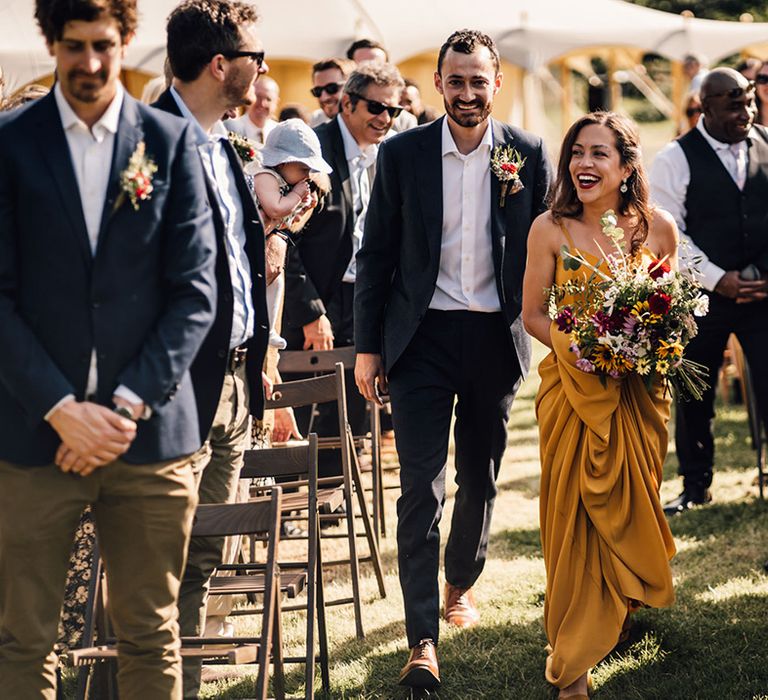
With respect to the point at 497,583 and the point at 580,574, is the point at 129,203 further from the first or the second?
the point at 497,583

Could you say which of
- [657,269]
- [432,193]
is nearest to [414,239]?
[432,193]

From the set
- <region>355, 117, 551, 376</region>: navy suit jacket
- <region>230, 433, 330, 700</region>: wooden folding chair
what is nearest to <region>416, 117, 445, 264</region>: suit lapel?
<region>355, 117, 551, 376</region>: navy suit jacket

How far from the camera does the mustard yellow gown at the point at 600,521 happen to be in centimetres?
497

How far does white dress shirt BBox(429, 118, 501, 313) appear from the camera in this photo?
540 cm

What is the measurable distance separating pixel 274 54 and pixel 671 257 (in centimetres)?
1213

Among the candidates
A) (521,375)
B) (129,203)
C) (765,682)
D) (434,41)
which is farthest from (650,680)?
(434,41)

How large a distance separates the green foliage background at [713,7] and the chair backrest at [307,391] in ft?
136

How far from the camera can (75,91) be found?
3453 mm

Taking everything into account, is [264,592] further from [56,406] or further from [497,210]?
[497,210]

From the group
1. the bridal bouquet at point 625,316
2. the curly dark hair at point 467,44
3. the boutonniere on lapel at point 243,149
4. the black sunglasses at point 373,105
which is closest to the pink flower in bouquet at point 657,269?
the bridal bouquet at point 625,316

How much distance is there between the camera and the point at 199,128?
4.11 meters

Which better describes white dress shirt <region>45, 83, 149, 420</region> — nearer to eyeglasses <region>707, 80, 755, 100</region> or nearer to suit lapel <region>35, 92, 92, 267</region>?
suit lapel <region>35, 92, 92, 267</region>

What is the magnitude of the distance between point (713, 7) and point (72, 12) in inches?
1778

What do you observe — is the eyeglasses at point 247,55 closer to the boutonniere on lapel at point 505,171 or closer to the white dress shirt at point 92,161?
the white dress shirt at point 92,161
